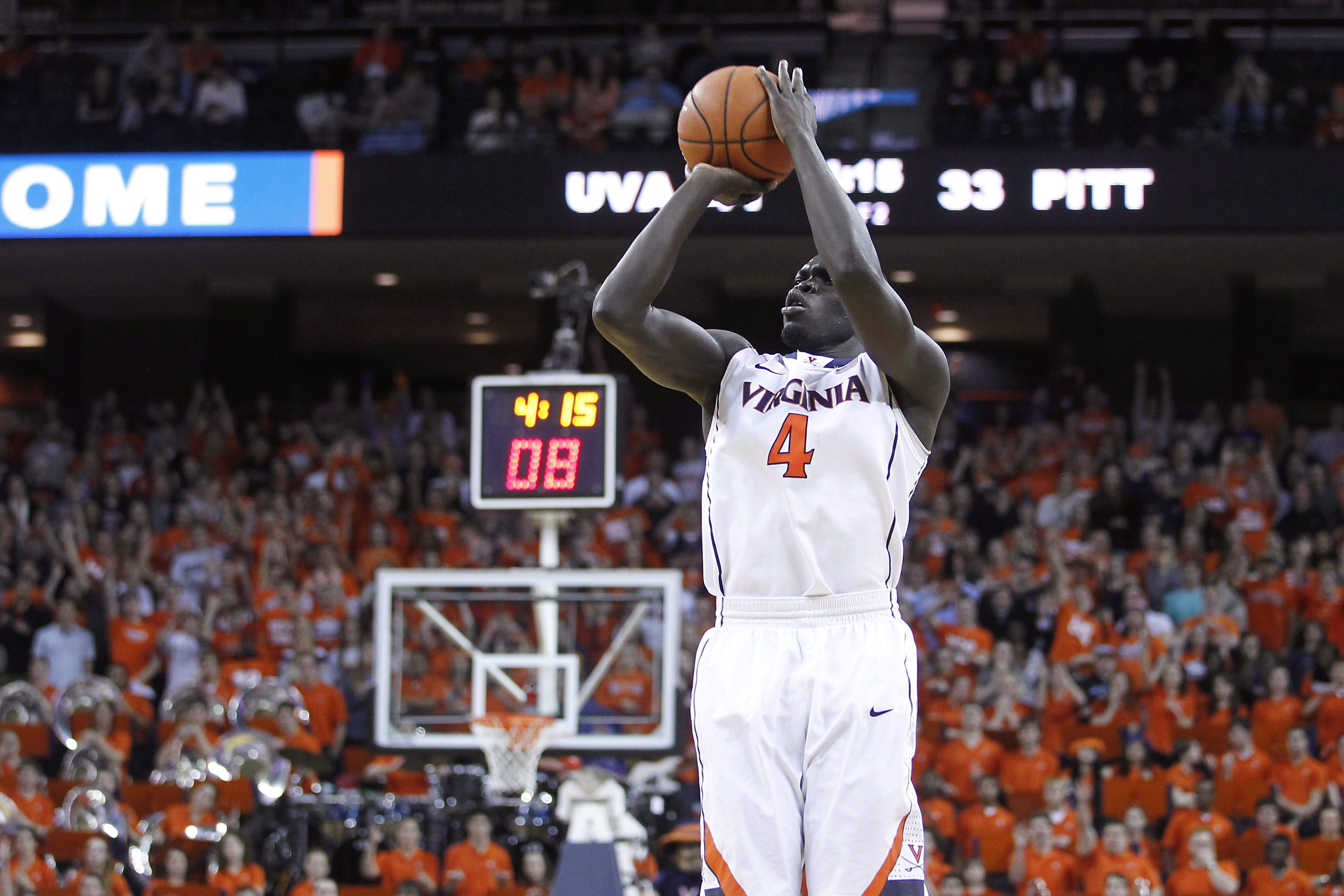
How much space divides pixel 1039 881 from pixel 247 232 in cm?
796

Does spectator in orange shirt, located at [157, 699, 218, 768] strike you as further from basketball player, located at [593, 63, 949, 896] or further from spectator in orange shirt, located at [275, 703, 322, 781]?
basketball player, located at [593, 63, 949, 896]

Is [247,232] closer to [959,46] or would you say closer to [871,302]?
[959,46]

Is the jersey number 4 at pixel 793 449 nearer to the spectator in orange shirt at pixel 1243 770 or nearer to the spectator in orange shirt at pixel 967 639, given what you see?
the spectator in orange shirt at pixel 1243 770

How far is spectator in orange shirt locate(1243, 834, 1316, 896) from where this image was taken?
9.81 meters

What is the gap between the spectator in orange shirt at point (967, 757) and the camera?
10656 millimetres

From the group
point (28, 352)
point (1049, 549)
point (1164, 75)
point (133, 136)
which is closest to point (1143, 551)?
point (1049, 549)

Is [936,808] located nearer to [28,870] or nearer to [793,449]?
[28,870]

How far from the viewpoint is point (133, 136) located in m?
14.3

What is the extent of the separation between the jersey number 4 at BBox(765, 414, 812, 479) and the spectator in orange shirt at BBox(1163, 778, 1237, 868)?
7.40 metres

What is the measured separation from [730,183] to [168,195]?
37.1 ft

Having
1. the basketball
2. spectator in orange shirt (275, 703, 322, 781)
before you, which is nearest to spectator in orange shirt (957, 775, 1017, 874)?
spectator in orange shirt (275, 703, 322, 781)

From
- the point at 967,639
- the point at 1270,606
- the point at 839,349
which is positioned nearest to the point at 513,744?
the point at 967,639

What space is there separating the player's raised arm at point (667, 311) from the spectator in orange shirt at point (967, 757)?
7467mm

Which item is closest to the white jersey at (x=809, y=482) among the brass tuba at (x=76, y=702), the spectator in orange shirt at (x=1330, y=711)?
the spectator in orange shirt at (x=1330, y=711)
